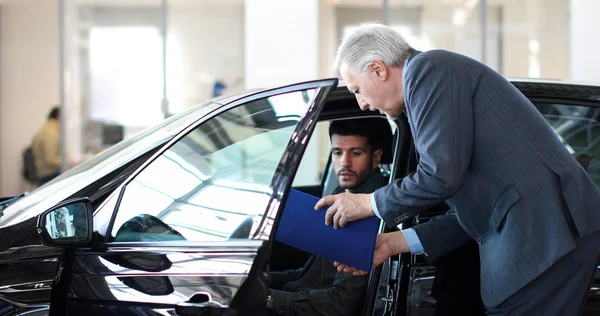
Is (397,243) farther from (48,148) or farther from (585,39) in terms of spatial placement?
(48,148)

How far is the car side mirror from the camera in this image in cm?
228

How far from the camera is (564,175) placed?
7.37 ft

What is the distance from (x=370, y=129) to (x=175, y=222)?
1.27 meters

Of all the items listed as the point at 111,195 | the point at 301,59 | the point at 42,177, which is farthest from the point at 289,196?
the point at 42,177

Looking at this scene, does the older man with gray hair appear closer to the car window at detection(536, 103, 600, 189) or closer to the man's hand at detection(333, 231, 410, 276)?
the man's hand at detection(333, 231, 410, 276)

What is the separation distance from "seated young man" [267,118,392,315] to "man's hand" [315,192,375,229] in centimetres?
77

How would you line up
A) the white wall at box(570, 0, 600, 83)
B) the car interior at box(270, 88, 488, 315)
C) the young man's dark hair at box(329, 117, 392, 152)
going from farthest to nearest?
the white wall at box(570, 0, 600, 83) < the young man's dark hair at box(329, 117, 392, 152) < the car interior at box(270, 88, 488, 315)

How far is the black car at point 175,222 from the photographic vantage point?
2205 millimetres

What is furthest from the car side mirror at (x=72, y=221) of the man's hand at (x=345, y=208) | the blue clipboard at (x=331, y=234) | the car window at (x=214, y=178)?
the man's hand at (x=345, y=208)

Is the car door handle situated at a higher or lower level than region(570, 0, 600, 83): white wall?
lower

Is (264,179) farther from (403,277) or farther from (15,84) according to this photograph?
(15,84)

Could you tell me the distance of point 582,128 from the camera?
368 cm

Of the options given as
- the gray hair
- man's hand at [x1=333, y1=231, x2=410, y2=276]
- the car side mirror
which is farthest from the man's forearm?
the car side mirror

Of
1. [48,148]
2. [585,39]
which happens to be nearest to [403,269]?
[585,39]
